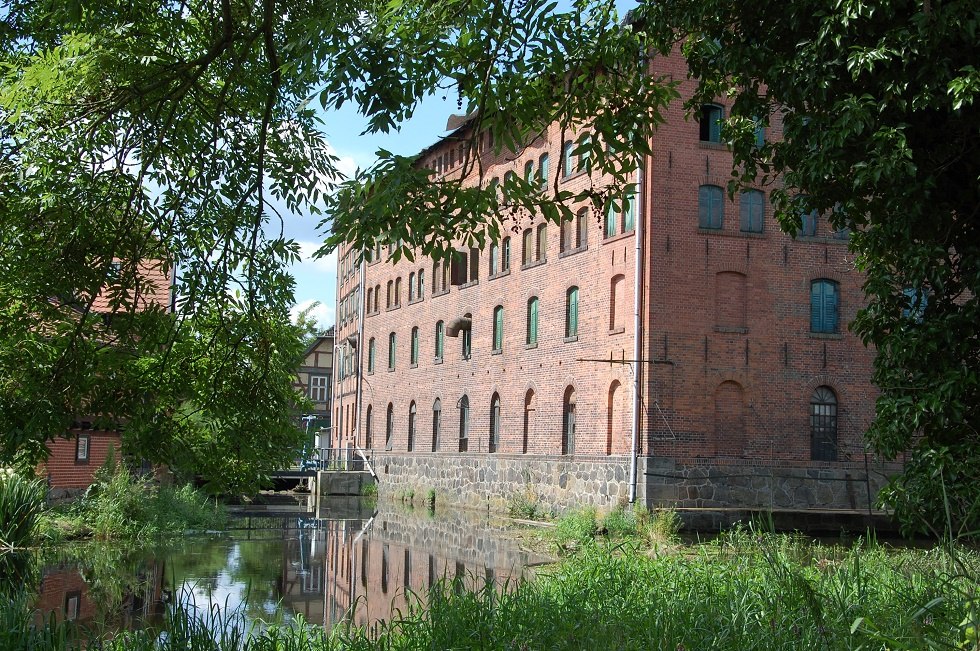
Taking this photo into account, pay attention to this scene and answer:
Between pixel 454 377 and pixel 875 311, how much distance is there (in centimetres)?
2945

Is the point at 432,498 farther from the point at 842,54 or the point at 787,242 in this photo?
the point at 842,54

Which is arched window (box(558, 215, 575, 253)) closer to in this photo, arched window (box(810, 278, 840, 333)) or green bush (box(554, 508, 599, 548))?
arched window (box(810, 278, 840, 333))

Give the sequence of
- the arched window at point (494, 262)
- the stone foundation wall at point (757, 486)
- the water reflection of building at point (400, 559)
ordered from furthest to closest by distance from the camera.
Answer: the arched window at point (494, 262) < the stone foundation wall at point (757, 486) < the water reflection of building at point (400, 559)

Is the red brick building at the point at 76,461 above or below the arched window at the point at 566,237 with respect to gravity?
below

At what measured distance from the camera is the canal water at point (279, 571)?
12859 millimetres

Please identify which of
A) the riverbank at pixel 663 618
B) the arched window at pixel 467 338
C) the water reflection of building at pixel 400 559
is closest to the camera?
the riverbank at pixel 663 618

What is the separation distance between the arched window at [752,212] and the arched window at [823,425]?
456 cm

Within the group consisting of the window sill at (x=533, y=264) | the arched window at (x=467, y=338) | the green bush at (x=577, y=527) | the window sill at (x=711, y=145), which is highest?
the window sill at (x=711, y=145)

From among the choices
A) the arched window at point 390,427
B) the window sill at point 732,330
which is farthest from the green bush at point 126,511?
the arched window at point 390,427

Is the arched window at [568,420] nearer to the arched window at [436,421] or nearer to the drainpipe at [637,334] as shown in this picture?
the drainpipe at [637,334]

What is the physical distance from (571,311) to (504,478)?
6639 mm

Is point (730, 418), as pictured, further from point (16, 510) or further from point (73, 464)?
point (16, 510)

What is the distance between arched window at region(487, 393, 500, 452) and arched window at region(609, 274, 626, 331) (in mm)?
8374

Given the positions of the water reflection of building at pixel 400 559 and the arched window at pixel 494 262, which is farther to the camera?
the arched window at pixel 494 262
